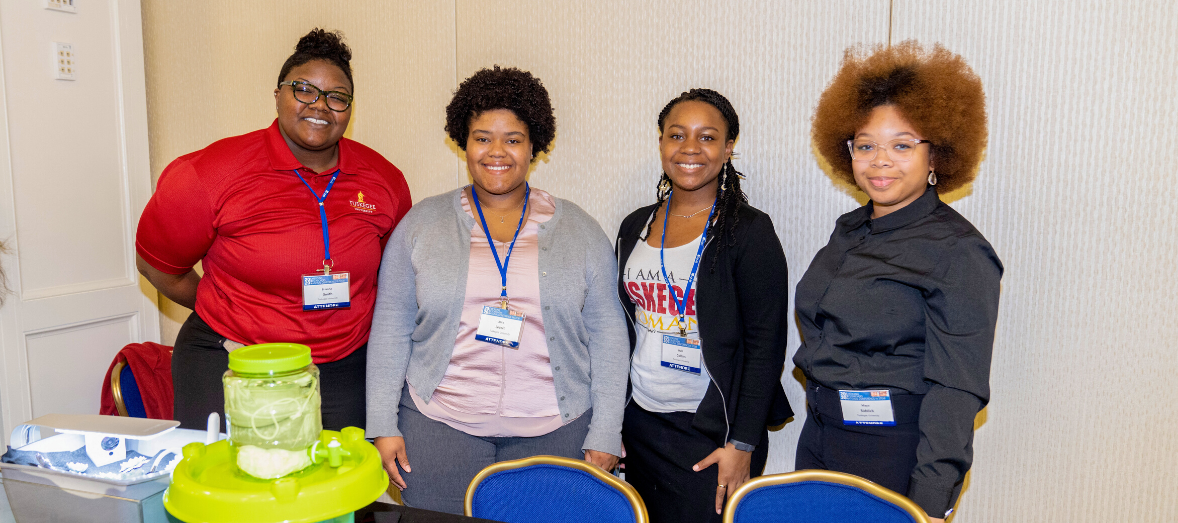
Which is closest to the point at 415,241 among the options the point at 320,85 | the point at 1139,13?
the point at 320,85

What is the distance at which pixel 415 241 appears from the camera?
217 centimetres

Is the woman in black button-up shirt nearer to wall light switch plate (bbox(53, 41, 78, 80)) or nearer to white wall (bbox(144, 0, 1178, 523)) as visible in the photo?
white wall (bbox(144, 0, 1178, 523))

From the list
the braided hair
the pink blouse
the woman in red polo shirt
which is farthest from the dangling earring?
the woman in red polo shirt

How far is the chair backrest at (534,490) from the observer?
169 centimetres

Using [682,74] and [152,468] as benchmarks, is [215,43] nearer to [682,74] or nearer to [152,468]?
[682,74]

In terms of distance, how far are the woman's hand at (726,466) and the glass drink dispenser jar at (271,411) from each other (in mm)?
1315

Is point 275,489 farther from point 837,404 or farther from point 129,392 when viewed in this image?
point 129,392

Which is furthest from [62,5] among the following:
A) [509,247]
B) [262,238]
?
[509,247]

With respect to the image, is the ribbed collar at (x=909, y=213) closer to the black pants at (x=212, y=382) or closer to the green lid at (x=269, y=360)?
A: the green lid at (x=269, y=360)

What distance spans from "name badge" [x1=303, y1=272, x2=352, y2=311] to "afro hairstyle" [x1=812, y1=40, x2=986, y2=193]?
1639 mm

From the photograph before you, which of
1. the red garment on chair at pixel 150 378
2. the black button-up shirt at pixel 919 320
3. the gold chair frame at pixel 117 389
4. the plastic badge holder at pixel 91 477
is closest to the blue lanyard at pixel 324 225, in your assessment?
the plastic badge holder at pixel 91 477

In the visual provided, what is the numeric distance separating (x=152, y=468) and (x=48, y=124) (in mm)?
2504

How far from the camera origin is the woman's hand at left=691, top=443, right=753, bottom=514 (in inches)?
82.5

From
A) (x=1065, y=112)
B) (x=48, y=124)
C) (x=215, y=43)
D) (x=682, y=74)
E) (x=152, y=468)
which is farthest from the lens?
(x=215, y=43)
